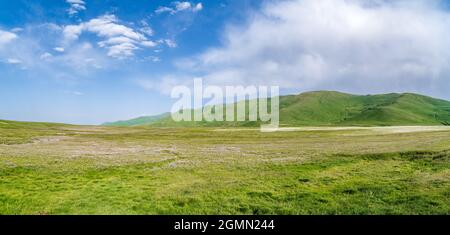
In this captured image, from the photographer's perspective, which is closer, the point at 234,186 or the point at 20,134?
the point at 234,186

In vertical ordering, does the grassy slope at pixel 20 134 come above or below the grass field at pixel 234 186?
above

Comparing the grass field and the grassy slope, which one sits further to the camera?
the grassy slope

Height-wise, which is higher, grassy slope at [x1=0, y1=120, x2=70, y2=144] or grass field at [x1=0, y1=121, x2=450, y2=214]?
grassy slope at [x1=0, y1=120, x2=70, y2=144]

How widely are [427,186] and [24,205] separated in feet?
91.9

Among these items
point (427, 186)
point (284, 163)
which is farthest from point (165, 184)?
point (427, 186)

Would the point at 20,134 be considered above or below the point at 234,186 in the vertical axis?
above

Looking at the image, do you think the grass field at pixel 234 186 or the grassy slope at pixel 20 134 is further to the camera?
the grassy slope at pixel 20 134

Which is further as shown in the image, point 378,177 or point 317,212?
point 378,177
